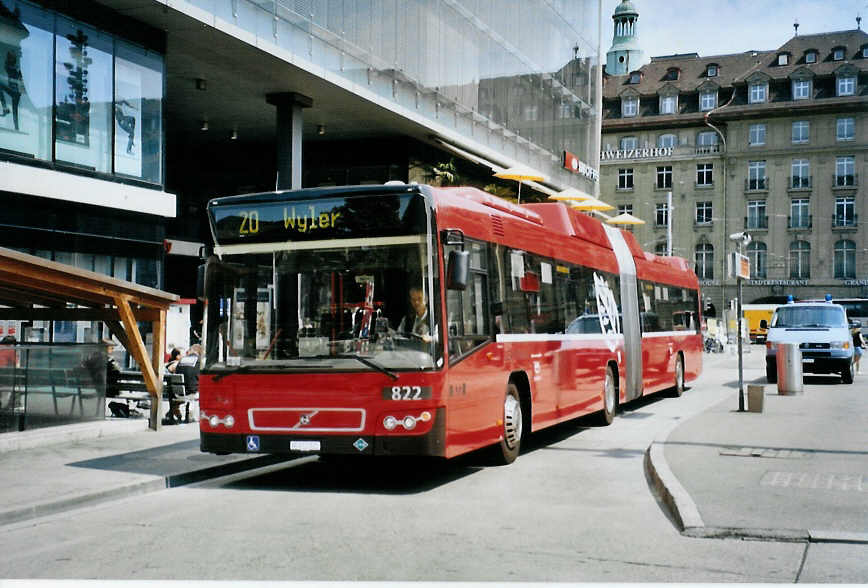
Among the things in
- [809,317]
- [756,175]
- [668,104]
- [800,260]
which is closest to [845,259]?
[800,260]

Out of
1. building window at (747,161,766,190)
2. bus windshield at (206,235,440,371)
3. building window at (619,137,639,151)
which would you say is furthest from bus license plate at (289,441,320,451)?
building window at (619,137,639,151)

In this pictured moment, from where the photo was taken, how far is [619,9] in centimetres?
10181

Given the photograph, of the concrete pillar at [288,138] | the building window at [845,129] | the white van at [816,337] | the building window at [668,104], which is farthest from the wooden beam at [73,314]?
the building window at [668,104]

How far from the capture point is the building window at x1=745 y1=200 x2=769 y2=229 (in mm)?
83250

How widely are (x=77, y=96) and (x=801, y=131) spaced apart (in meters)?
72.7

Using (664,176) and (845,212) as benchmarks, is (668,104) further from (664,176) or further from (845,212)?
(845,212)

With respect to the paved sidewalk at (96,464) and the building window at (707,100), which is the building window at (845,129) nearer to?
the building window at (707,100)

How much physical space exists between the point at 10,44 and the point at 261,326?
11.6 meters

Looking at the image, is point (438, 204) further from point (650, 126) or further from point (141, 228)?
point (650, 126)

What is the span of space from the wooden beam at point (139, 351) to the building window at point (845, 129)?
76021mm

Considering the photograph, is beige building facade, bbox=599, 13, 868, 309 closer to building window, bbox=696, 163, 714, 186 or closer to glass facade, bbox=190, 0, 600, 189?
building window, bbox=696, 163, 714, 186

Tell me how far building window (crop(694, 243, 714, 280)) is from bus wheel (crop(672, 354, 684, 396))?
62307mm

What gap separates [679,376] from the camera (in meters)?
24.0

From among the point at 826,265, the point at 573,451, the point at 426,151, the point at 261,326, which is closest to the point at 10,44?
the point at 261,326
